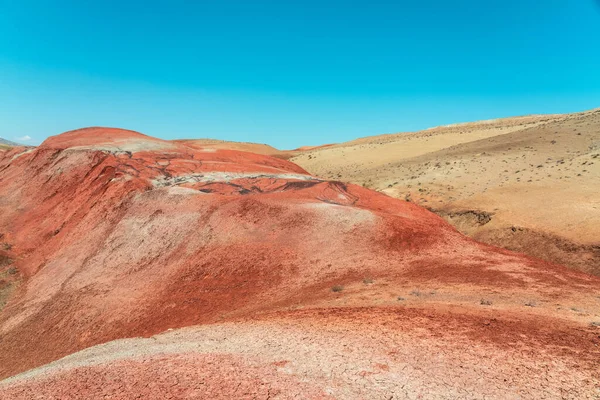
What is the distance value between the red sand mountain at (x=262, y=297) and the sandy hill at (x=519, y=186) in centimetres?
569

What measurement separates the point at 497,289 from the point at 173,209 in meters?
16.4

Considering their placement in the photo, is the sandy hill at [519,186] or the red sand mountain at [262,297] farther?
the sandy hill at [519,186]

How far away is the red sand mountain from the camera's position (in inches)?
267

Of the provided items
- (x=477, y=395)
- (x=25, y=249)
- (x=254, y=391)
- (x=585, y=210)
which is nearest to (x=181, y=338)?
(x=254, y=391)

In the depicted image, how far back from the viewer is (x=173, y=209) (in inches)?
823

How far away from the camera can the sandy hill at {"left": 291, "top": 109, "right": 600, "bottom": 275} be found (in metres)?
20.8

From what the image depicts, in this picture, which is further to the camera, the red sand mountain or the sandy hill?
the sandy hill

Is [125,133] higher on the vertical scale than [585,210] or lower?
higher

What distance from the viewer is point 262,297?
1349 cm

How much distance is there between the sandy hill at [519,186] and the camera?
20.8m

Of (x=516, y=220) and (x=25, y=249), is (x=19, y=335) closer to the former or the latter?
(x=25, y=249)

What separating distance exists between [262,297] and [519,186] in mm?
26353

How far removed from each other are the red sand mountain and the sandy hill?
224 inches

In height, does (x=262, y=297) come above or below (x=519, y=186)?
below
